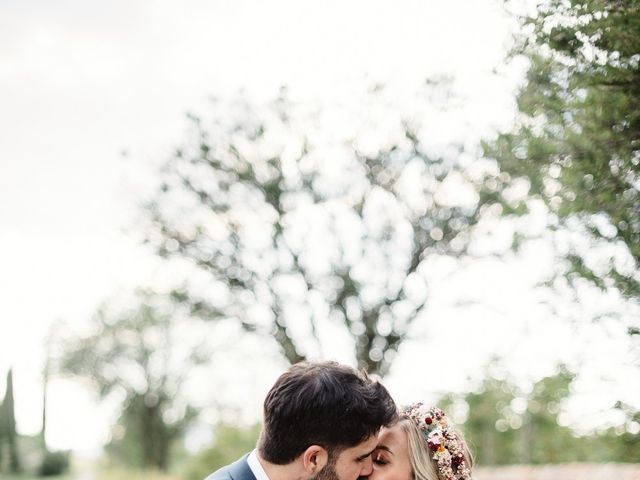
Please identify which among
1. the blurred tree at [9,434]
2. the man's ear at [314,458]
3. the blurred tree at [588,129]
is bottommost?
the blurred tree at [9,434]

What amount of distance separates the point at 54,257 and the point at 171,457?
11.5 metres

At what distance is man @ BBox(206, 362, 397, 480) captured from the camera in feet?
14.5

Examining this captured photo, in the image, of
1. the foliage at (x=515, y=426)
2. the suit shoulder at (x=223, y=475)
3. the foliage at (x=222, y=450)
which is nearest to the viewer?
the suit shoulder at (x=223, y=475)

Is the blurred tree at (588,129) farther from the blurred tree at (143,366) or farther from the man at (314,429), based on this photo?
the blurred tree at (143,366)

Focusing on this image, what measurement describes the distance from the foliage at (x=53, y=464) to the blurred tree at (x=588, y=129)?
85.9 feet

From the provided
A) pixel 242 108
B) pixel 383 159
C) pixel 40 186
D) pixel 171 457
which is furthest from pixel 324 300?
pixel 171 457

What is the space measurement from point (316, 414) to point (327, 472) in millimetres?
304

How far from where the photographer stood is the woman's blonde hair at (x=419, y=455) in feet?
15.9

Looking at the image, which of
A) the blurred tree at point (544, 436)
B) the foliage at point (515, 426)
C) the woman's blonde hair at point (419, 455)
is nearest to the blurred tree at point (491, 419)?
the foliage at point (515, 426)

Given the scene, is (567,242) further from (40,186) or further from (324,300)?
(40,186)

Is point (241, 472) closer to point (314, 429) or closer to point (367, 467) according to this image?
point (314, 429)

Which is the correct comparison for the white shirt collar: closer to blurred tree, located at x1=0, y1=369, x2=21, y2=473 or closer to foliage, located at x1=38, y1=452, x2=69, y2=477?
blurred tree, located at x1=0, y1=369, x2=21, y2=473

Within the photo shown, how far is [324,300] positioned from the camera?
14.8 metres

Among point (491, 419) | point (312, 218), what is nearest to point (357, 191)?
point (312, 218)
